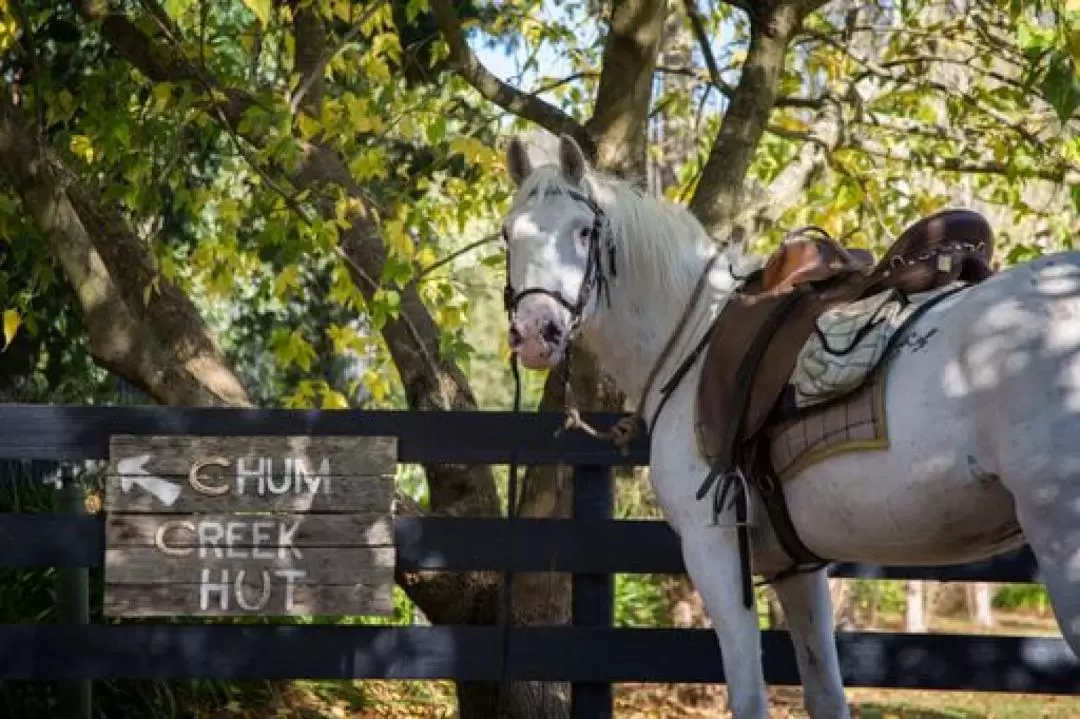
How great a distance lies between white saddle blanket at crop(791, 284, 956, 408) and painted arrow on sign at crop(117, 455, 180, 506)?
2388mm

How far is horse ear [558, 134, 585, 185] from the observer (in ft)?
13.8

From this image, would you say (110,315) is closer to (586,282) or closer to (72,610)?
(72,610)

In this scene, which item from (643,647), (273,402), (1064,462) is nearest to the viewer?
(1064,462)

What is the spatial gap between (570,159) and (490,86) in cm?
229

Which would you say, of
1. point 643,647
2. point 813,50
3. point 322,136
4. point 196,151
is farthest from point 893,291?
point 196,151

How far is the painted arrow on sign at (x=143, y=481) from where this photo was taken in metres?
5.24

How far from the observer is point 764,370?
13.2ft

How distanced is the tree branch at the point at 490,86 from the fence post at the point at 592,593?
1645mm

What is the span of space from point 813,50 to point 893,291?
14.8 ft

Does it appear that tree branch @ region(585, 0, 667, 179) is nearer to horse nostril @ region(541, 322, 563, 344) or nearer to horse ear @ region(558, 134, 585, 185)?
horse ear @ region(558, 134, 585, 185)

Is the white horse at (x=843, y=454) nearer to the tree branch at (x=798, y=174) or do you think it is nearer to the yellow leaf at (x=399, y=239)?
the yellow leaf at (x=399, y=239)

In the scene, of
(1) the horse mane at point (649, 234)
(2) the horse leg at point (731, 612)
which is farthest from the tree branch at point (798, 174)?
(2) the horse leg at point (731, 612)

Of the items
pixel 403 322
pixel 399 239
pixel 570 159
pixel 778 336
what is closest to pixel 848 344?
pixel 778 336

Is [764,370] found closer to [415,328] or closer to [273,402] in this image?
[415,328]
